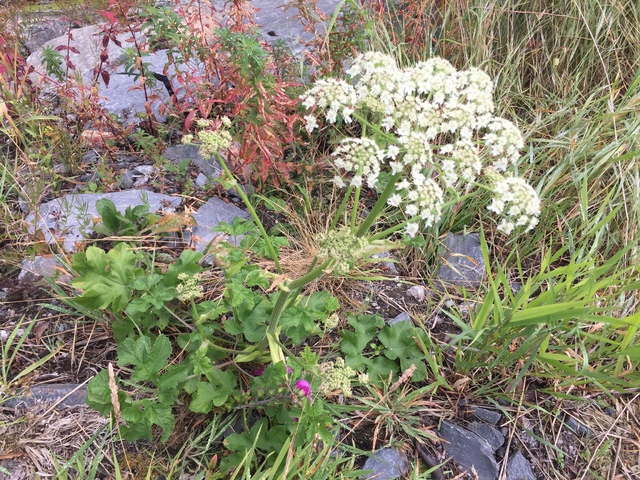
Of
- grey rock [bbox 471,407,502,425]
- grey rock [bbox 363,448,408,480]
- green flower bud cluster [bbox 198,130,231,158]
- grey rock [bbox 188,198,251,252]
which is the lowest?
grey rock [bbox 471,407,502,425]

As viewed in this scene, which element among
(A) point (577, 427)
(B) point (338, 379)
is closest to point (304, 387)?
(B) point (338, 379)

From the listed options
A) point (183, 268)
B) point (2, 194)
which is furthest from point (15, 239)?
point (183, 268)

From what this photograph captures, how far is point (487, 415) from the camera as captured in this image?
1893 mm

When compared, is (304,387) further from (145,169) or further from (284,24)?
(284,24)

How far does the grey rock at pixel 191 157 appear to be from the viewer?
285 cm

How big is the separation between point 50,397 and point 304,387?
3.49 ft

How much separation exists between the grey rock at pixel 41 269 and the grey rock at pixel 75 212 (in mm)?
92

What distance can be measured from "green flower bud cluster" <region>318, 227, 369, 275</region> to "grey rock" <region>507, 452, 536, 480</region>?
1.20 m

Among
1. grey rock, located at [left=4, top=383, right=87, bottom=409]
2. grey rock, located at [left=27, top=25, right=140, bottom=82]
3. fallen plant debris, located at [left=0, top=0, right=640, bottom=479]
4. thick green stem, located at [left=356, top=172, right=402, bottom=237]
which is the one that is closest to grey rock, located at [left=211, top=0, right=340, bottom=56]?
fallen plant debris, located at [left=0, top=0, right=640, bottom=479]

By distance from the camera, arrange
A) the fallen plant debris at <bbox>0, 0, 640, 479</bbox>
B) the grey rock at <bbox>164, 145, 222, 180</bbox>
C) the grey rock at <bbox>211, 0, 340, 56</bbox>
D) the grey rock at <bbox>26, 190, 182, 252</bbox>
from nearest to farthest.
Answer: the fallen plant debris at <bbox>0, 0, 640, 479</bbox>
the grey rock at <bbox>26, 190, 182, 252</bbox>
the grey rock at <bbox>164, 145, 222, 180</bbox>
the grey rock at <bbox>211, 0, 340, 56</bbox>

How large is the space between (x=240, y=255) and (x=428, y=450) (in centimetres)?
109

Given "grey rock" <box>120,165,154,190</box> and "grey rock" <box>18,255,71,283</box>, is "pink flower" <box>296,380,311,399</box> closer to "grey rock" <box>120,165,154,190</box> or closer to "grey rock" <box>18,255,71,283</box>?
"grey rock" <box>18,255,71,283</box>

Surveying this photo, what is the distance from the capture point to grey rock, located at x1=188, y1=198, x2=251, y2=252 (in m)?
2.38

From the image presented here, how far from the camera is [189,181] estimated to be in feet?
8.67
